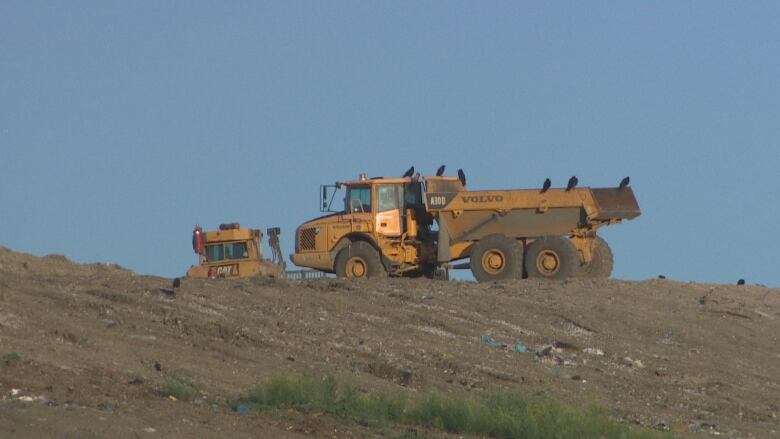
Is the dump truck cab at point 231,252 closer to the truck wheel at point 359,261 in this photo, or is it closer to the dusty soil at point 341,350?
the truck wheel at point 359,261

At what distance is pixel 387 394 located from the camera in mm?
17266

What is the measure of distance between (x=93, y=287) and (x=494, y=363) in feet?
18.0

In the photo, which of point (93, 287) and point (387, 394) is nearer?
point (387, 394)

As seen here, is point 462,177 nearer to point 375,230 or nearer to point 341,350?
point 375,230

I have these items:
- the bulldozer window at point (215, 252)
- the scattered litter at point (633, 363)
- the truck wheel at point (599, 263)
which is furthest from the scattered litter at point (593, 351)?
the bulldozer window at point (215, 252)

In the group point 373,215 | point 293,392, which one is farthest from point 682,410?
point 373,215

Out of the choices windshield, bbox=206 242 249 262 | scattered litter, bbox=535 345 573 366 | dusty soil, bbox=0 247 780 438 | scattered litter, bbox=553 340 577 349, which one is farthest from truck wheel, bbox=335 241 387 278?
scattered litter, bbox=535 345 573 366

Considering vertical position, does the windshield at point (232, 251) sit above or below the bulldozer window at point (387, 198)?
below

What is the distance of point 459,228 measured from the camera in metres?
32.4

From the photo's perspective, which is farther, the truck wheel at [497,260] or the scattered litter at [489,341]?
the truck wheel at [497,260]

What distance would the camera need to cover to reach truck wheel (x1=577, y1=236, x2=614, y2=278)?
3328 centimetres

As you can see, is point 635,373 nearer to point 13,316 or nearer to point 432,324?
point 432,324

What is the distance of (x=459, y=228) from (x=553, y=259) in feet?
6.73

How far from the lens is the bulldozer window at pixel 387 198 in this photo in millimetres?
32659
